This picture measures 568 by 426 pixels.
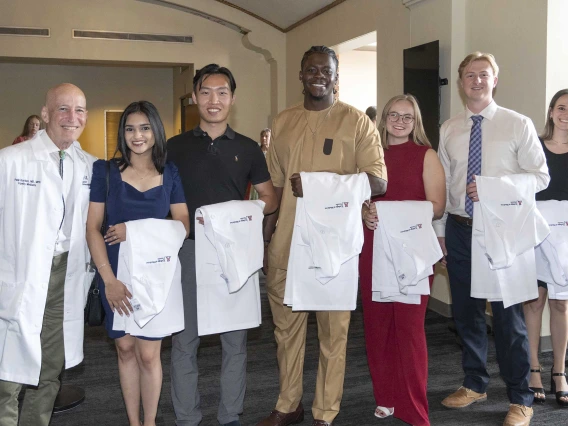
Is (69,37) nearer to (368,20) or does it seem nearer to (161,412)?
(368,20)

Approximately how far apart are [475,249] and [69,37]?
27.9 ft

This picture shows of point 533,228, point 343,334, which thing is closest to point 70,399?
point 343,334

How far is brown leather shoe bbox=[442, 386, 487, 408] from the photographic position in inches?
144

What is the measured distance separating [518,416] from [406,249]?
112cm

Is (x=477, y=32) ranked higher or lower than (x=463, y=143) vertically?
higher

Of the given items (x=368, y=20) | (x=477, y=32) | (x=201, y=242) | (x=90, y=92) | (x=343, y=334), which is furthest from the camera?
(x=90, y=92)

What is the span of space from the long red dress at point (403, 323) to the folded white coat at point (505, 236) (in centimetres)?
33

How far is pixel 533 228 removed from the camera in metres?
3.24

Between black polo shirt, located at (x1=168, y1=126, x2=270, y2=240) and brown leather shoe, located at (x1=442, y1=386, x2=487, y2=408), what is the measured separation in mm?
1776

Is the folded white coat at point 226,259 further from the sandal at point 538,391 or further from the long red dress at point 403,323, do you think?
the sandal at point 538,391

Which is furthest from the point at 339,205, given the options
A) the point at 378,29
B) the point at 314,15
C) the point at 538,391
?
the point at 314,15

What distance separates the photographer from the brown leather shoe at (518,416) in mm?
3334

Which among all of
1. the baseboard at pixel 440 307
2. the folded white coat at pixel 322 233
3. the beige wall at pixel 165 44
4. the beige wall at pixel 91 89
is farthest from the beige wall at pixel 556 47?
the beige wall at pixel 91 89

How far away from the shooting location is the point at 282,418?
10.9 feet
